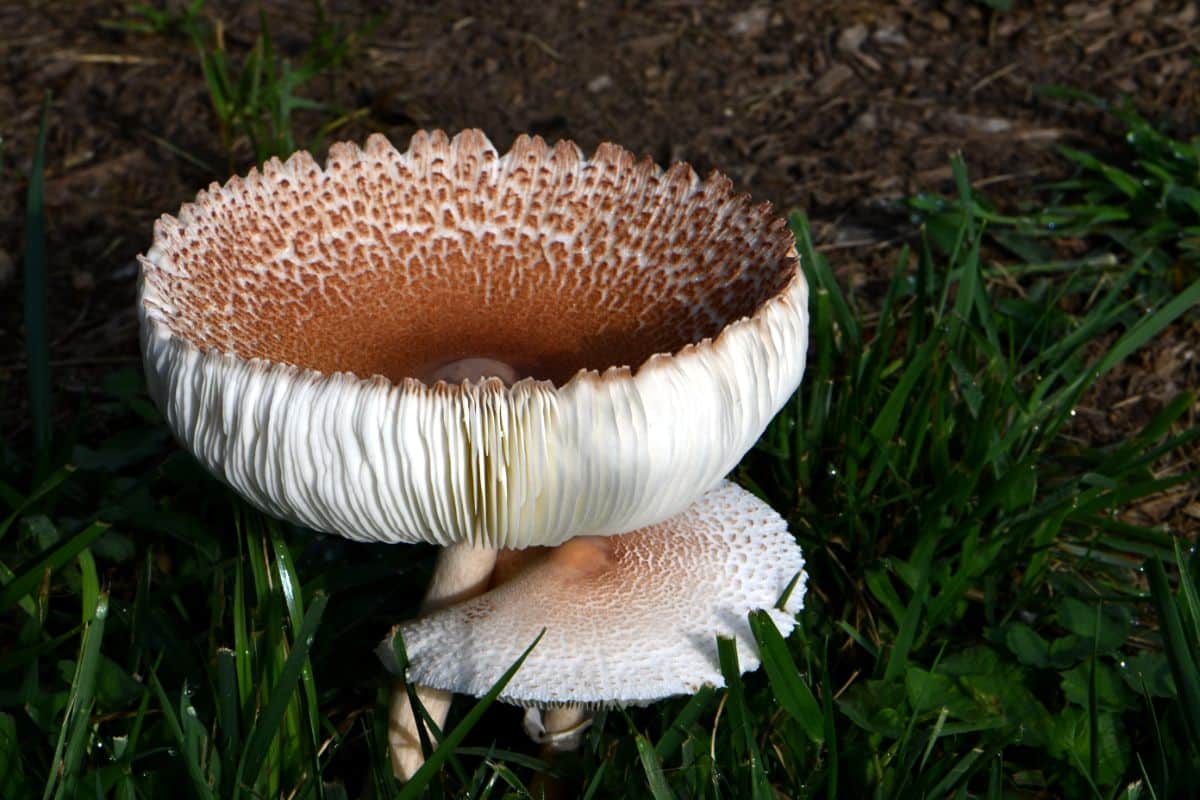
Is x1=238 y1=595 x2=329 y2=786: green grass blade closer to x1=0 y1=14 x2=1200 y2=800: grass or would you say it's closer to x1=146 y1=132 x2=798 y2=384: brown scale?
x1=0 y1=14 x2=1200 y2=800: grass

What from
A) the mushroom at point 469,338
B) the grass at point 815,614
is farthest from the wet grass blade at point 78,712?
the mushroom at point 469,338

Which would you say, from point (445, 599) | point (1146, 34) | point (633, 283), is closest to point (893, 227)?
point (1146, 34)

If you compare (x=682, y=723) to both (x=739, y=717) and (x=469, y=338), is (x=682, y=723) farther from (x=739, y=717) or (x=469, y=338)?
(x=469, y=338)

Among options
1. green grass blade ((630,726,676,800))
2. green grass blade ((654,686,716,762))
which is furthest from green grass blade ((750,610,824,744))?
green grass blade ((630,726,676,800))

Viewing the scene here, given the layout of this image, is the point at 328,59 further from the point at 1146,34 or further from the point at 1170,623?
the point at 1170,623

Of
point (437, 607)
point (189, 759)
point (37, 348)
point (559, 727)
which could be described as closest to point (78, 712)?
point (189, 759)
